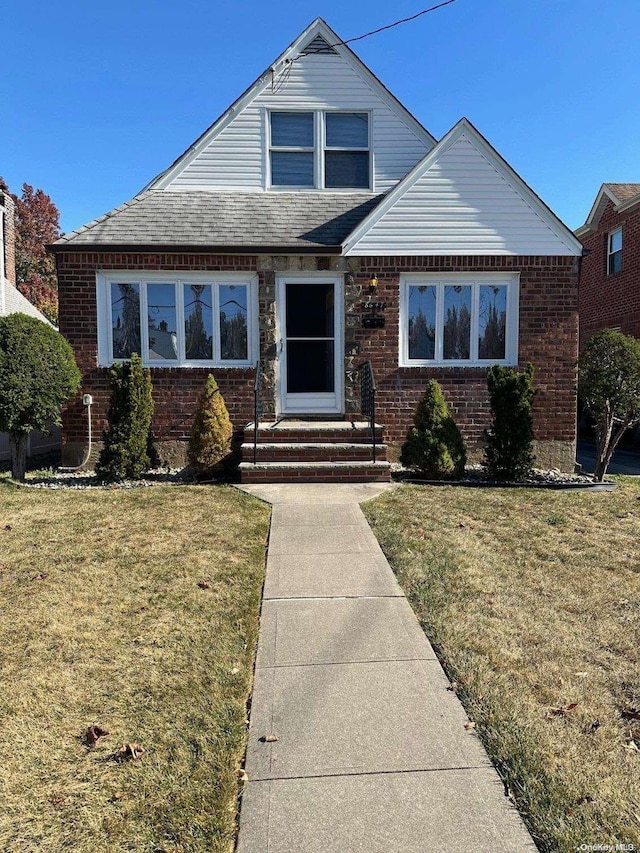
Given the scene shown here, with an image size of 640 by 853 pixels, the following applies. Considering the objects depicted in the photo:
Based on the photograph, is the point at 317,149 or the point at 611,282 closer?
the point at 317,149

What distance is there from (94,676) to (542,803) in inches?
90.3

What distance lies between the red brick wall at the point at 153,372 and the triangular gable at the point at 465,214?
2492mm

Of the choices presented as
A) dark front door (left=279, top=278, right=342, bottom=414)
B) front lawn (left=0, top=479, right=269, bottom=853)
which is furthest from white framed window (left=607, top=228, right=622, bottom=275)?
front lawn (left=0, top=479, right=269, bottom=853)

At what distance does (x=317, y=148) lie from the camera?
9.77 m

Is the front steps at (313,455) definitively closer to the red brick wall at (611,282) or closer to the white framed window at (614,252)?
the red brick wall at (611,282)

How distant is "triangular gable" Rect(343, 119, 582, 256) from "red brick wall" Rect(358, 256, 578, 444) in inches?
12.3

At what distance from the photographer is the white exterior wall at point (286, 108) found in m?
9.62

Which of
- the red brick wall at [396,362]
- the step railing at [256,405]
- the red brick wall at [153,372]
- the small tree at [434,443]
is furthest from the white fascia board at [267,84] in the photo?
the small tree at [434,443]

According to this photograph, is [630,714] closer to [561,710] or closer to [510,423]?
[561,710]

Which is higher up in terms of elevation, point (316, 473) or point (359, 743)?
point (316, 473)

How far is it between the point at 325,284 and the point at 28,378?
4.98m

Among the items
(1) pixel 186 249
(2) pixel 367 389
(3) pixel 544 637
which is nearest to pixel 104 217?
(1) pixel 186 249

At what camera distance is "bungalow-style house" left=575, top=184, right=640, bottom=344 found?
1507 centimetres

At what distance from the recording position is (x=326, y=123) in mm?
9844
